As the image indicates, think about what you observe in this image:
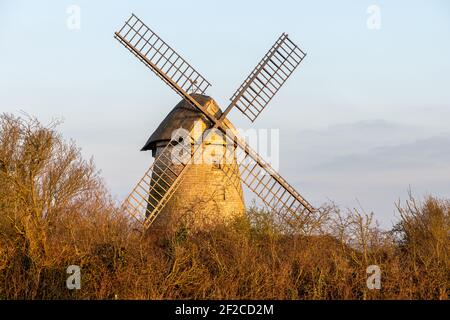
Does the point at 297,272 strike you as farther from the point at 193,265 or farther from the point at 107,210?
the point at 107,210

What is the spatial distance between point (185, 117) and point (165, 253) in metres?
5.92

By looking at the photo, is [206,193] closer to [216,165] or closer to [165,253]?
[216,165]

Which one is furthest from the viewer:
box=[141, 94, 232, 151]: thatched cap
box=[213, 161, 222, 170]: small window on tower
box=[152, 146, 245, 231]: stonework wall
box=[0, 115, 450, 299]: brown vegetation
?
box=[213, 161, 222, 170]: small window on tower

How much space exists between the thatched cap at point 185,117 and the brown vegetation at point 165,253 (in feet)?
14.5

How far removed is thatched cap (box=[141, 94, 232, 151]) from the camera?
22345 mm

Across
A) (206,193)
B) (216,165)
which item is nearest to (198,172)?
(216,165)

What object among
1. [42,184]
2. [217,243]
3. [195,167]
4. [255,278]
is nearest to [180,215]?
[195,167]

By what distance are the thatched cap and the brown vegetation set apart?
14.5 feet

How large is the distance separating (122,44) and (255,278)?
10.6 m

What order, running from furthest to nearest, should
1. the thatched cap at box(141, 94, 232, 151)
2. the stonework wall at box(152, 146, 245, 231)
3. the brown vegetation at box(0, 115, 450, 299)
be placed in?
the thatched cap at box(141, 94, 232, 151)
the stonework wall at box(152, 146, 245, 231)
the brown vegetation at box(0, 115, 450, 299)

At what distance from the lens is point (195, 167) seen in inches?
888

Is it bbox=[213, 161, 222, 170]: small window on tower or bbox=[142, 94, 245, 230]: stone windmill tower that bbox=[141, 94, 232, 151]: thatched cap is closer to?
bbox=[142, 94, 245, 230]: stone windmill tower

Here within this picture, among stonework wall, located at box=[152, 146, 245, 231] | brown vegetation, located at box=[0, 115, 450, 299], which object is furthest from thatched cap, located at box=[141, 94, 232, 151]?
brown vegetation, located at box=[0, 115, 450, 299]

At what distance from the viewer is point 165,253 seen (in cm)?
1803
